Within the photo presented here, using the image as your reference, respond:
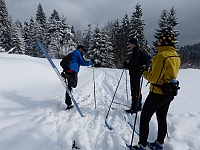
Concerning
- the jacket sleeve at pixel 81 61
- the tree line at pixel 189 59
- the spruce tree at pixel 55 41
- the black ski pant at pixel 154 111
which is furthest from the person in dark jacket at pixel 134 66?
the spruce tree at pixel 55 41

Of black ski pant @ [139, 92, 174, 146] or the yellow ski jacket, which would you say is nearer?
the yellow ski jacket

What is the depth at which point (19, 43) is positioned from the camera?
45.5 meters

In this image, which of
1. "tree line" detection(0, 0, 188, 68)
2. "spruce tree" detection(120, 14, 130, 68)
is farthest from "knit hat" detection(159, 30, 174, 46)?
"spruce tree" detection(120, 14, 130, 68)

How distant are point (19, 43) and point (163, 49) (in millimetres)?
46983

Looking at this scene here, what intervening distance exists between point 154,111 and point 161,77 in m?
0.70

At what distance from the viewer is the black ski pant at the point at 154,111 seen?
3.51 meters

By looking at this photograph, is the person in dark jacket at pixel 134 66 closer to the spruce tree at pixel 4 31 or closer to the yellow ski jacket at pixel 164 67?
the yellow ski jacket at pixel 164 67

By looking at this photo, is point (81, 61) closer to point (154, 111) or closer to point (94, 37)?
point (154, 111)

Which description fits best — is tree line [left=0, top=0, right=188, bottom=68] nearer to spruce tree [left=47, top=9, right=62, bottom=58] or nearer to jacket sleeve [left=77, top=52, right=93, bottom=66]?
spruce tree [left=47, top=9, right=62, bottom=58]

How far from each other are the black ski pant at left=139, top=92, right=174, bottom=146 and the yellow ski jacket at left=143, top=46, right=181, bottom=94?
0.50 ft

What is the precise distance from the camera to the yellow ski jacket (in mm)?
3229

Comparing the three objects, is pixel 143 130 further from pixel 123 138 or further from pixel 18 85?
pixel 18 85

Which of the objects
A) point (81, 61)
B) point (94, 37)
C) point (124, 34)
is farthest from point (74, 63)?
point (124, 34)

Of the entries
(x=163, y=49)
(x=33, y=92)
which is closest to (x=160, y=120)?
(x=163, y=49)
